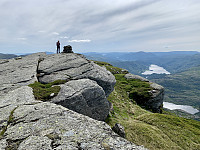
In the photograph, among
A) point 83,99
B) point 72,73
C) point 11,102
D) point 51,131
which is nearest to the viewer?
point 51,131

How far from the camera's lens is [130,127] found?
23.7 metres

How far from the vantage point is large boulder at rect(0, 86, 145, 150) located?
790 cm

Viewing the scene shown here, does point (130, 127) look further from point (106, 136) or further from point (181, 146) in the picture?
point (106, 136)

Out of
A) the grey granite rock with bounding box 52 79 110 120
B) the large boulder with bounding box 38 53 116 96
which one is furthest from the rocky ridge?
the large boulder with bounding box 38 53 116 96

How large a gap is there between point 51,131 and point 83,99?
960 centimetres

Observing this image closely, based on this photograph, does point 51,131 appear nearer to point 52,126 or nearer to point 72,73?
point 52,126

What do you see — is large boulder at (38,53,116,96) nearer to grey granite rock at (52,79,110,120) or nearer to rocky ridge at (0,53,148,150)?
grey granite rock at (52,79,110,120)

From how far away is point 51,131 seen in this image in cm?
902

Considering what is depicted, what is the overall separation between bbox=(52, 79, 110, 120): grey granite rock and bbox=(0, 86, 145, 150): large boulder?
4.51 m

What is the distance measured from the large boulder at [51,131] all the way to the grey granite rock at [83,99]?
4511 millimetres

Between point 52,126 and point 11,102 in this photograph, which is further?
point 11,102

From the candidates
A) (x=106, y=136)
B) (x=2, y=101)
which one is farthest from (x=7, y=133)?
(x=106, y=136)

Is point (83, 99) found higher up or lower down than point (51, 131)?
lower down

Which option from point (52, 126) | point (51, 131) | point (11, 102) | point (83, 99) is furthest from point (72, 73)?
point (51, 131)
